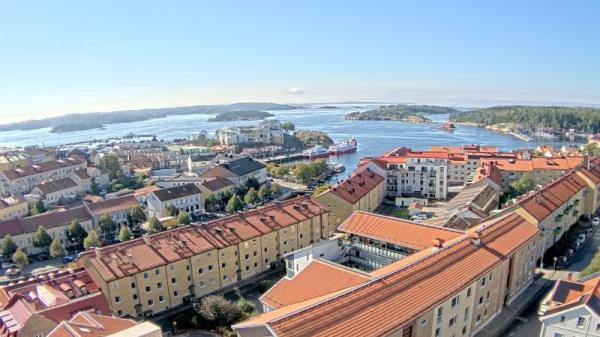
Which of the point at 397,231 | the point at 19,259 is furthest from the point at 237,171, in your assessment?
the point at 397,231

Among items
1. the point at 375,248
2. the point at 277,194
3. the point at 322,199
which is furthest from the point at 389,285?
the point at 277,194

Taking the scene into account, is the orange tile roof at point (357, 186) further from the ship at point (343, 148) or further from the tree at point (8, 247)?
the ship at point (343, 148)

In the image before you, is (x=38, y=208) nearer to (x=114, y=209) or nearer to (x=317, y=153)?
(x=114, y=209)

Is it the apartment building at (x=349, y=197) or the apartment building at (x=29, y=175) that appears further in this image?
the apartment building at (x=29, y=175)

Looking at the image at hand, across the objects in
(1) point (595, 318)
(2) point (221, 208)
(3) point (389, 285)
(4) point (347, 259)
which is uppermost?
(3) point (389, 285)

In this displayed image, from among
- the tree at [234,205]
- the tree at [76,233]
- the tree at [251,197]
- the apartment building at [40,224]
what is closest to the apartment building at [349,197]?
the tree at [234,205]

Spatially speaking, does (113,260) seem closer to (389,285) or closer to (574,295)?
(389,285)

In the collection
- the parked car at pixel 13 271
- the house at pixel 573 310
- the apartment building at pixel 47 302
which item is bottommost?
the parked car at pixel 13 271
